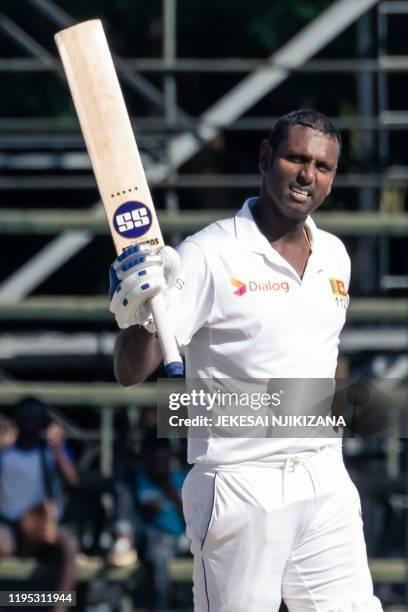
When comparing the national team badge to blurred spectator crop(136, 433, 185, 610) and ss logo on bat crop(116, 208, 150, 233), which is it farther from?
blurred spectator crop(136, 433, 185, 610)

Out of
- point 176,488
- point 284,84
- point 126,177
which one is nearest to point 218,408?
point 126,177

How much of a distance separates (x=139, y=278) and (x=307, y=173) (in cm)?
59

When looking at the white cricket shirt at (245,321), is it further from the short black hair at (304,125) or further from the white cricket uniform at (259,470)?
the short black hair at (304,125)

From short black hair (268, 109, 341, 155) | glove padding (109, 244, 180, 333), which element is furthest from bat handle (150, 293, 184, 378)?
short black hair (268, 109, 341, 155)

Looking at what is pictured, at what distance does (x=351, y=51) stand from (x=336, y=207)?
3.08ft

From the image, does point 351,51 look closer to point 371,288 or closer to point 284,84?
point 284,84

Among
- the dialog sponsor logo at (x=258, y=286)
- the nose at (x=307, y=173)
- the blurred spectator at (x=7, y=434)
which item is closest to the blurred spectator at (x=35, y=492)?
the blurred spectator at (x=7, y=434)

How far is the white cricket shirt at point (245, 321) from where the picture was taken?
→ 3.67 meters

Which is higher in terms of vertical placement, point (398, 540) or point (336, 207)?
point (336, 207)

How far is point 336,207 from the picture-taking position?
7660 millimetres

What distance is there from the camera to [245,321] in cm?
368

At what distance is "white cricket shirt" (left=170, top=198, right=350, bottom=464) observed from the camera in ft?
12.0

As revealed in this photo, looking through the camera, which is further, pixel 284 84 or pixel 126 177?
pixel 284 84

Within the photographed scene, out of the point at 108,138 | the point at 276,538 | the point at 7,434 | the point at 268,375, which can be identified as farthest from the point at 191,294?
the point at 7,434
